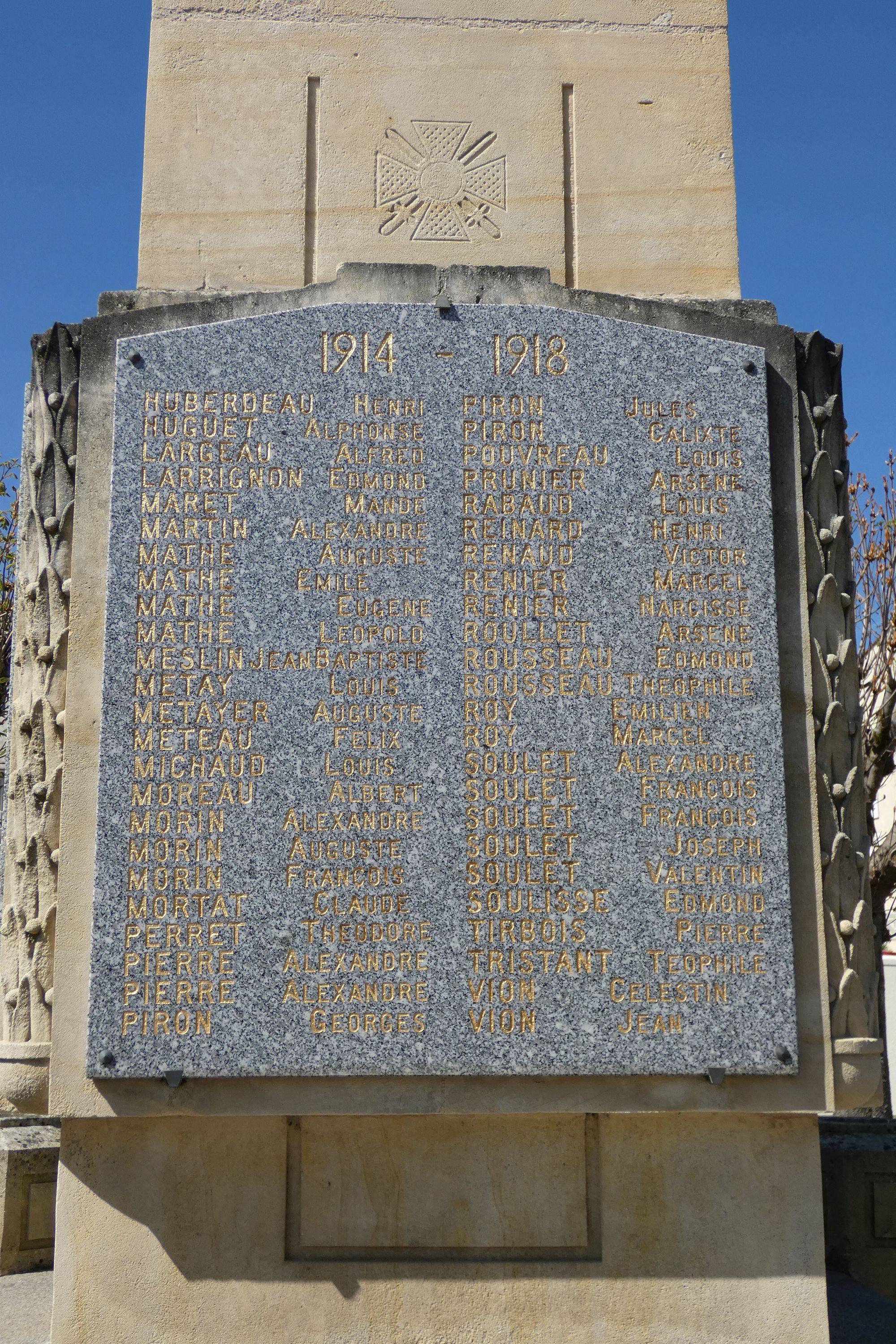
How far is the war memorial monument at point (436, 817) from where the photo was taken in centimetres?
520

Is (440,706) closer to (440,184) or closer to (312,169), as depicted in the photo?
(440,184)

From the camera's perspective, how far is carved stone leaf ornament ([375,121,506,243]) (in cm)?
655

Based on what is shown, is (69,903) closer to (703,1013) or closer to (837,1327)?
(703,1013)

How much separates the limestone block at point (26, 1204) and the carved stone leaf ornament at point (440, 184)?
5.45 meters

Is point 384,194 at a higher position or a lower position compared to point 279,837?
higher

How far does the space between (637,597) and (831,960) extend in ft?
6.05

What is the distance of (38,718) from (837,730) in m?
3.69

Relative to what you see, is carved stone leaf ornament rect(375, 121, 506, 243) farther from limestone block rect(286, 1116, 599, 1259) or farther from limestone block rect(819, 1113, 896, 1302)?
limestone block rect(819, 1113, 896, 1302)

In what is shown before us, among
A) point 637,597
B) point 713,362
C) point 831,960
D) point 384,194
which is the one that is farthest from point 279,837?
point 384,194

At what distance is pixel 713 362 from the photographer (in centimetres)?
588

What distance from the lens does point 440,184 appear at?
657 centimetres

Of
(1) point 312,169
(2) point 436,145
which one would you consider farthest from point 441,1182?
(2) point 436,145

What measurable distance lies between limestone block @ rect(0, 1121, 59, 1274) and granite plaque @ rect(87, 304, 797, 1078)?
2.26m

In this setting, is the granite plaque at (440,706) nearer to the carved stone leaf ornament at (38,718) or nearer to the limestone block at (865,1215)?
the carved stone leaf ornament at (38,718)
